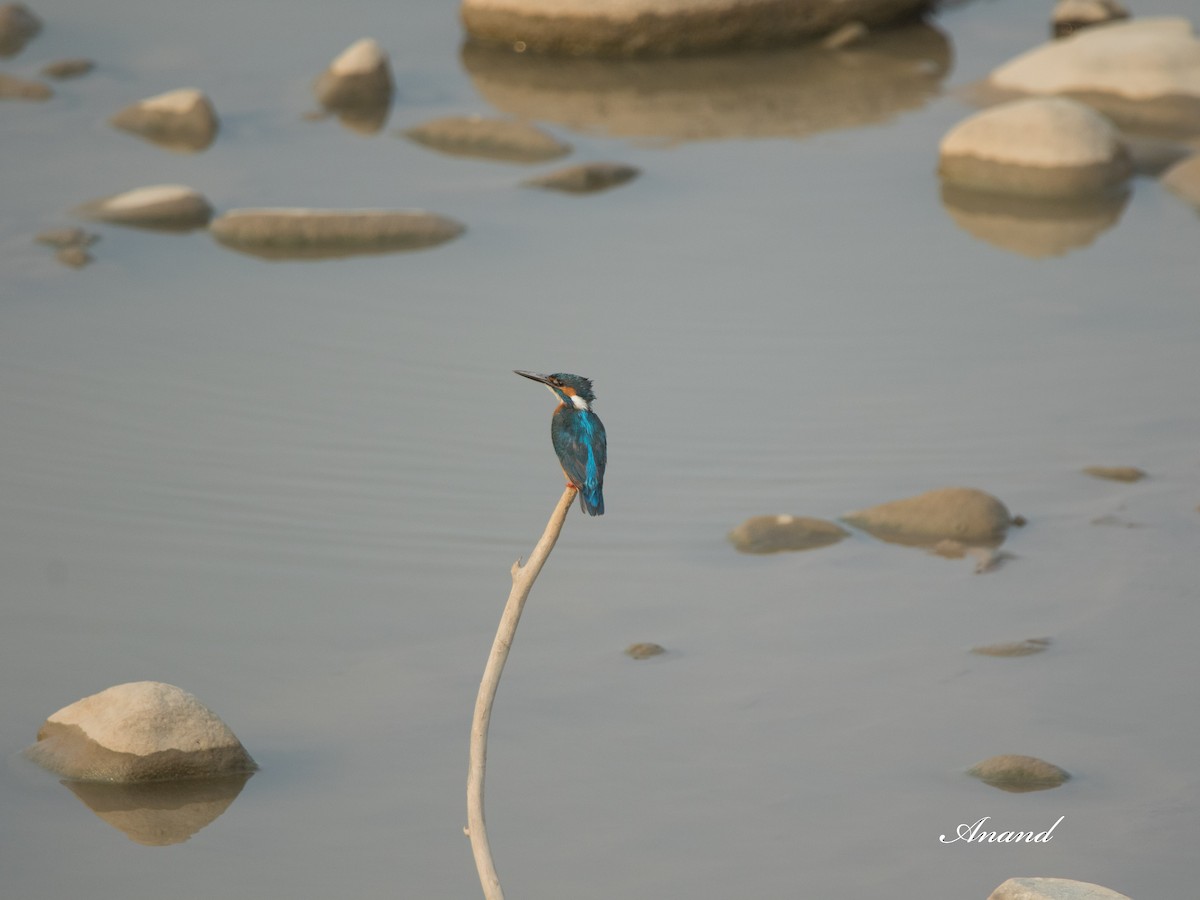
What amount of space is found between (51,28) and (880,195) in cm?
682

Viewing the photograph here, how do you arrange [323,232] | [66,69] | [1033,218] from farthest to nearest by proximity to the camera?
[66,69] < [1033,218] < [323,232]

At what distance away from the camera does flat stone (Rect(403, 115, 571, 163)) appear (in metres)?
10.8

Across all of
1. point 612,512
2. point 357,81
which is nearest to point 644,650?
point 612,512

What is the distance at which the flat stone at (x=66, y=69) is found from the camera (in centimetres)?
1229

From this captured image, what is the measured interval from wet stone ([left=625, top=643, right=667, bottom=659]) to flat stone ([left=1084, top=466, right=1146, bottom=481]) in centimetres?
220

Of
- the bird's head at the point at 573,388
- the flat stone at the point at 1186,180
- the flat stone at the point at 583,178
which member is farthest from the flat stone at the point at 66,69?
the bird's head at the point at 573,388

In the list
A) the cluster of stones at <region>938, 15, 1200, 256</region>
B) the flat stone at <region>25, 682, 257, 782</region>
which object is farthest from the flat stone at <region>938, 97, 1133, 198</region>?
the flat stone at <region>25, 682, 257, 782</region>

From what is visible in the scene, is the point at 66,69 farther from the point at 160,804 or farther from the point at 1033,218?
the point at 160,804

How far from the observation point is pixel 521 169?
1058 cm

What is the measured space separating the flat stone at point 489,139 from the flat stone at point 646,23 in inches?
71.5

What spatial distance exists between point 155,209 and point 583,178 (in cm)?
248

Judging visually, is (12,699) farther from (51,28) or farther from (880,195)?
(51,28)

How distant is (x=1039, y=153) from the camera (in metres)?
10.2

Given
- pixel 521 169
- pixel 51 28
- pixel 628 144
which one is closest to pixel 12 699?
pixel 521 169
